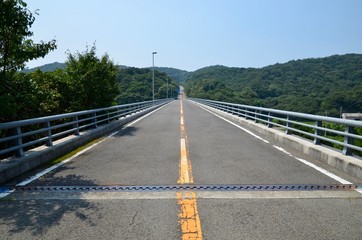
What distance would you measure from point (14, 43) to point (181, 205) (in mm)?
5610

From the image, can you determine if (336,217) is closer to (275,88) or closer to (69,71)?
(69,71)

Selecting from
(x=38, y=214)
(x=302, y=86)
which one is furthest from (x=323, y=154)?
(x=302, y=86)

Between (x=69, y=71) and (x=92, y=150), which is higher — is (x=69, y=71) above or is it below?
above

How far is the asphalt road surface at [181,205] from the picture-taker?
11.5 feet

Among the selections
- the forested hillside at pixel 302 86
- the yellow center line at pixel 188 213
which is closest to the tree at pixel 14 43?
the yellow center line at pixel 188 213

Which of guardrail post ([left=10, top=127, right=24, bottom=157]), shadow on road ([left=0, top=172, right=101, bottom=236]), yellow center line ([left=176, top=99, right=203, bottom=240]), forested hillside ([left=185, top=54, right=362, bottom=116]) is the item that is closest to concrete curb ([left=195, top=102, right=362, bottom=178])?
yellow center line ([left=176, top=99, right=203, bottom=240])

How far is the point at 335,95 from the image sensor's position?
80438mm

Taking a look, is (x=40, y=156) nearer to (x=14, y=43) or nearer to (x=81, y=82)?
(x=14, y=43)

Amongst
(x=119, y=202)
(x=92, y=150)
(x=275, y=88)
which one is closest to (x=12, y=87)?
(x=92, y=150)

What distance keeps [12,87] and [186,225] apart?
18.0ft

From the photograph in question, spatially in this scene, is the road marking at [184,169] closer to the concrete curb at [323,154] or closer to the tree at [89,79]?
the concrete curb at [323,154]

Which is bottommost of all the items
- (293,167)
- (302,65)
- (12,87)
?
(293,167)

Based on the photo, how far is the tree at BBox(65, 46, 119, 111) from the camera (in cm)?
1460

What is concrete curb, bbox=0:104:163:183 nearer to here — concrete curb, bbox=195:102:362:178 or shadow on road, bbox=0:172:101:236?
shadow on road, bbox=0:172:101:236
